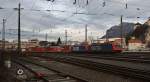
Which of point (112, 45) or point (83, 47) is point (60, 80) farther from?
point (83, 47)

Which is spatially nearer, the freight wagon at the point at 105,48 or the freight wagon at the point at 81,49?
the freight wagon at the point at 105,48

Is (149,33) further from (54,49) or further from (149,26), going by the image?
(54,49)

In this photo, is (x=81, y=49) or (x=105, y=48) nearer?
(x=105, y=48)

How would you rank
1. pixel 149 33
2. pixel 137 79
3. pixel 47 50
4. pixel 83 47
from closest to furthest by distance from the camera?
1. pixel 137 79
2. pixel 83 47
3. pixel 47 50
4. pixel 149 33

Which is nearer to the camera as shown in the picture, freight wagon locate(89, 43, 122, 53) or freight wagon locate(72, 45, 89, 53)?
freight wagon locate(89, 43, 122, 53)

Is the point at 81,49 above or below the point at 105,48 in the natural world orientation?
below

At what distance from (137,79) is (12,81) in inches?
296

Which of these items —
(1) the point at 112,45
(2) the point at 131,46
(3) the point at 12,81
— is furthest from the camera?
(2) the point at 131,46

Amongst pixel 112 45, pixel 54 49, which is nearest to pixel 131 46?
pixel 54 49

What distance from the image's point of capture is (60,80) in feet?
65.8

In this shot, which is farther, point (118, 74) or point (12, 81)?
point (118, 74)

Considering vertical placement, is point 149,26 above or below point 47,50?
above

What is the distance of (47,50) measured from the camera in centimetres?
9788

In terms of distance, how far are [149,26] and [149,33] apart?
320 centimetres
